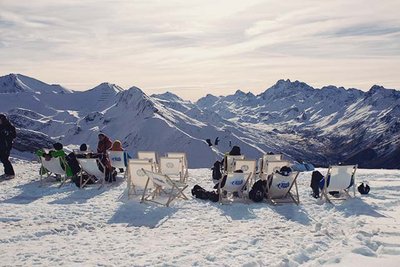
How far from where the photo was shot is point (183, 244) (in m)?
10.1

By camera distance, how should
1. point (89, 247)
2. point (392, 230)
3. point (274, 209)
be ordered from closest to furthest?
point (89, 247) < point (392, 230) < point (274, 209)

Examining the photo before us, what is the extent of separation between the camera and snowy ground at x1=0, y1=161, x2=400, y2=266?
9.16 meters

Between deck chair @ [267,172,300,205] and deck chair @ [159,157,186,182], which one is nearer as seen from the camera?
deck chair @ [267,172,300,205]

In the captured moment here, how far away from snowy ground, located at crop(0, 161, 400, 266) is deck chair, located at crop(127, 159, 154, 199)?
0.65 metres

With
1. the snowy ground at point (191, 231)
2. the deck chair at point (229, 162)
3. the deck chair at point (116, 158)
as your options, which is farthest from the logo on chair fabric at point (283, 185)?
the deck chair at point (116, 158)

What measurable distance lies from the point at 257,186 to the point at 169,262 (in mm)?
6442

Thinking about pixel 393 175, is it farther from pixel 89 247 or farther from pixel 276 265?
pixel 89 247

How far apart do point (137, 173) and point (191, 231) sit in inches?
172

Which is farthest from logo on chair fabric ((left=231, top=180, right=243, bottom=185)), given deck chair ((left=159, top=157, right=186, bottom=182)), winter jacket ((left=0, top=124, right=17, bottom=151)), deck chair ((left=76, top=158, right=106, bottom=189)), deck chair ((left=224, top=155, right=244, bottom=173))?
winter jacket ((left=0, top=124, right=17, bottom=151))

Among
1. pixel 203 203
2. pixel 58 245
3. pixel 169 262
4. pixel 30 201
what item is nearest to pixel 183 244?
pixel 169 262

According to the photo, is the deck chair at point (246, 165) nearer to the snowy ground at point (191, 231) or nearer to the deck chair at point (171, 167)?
the snowy ground at point (191, 231)

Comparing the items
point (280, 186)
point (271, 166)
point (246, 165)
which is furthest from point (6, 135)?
point (280, 186)

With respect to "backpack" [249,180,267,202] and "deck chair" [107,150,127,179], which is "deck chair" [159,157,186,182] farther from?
"backpack" [249,180,267,202]

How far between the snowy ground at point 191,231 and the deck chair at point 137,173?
648mm
